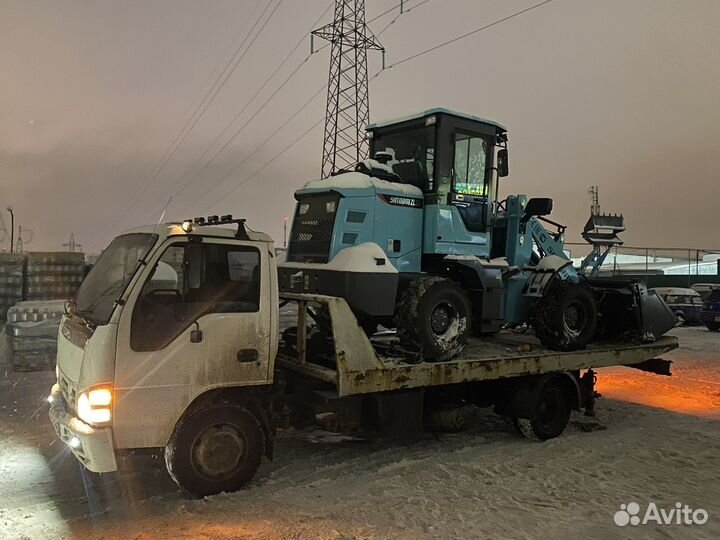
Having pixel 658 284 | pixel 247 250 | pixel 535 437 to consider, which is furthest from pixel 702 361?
pixel 658 284

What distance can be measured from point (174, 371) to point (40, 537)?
1.48 m

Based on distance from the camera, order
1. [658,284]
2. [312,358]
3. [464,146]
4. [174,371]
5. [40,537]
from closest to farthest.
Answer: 1. [40,537]
2. [174,371]
3. [312,358]
4. [464,146]
5. [658,284]

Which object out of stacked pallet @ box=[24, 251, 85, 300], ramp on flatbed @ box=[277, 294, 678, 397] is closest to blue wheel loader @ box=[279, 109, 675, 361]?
ramp on flatbed @ box=[277, 294, 678, 397]

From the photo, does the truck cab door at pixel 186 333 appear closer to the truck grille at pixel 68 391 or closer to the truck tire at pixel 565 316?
the truck grille at pixel 68 391

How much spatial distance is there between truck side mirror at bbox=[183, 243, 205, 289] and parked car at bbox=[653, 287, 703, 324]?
69.8 feet

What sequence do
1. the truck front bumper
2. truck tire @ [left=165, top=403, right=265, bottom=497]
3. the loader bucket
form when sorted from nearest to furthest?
the truck front bumper, truck tire @ [left=165, top=403, right=265, bottom=497], the loader bucket

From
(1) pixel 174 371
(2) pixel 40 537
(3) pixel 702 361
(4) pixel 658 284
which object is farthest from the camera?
(4) pixel 658 284

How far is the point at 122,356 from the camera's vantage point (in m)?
4.28

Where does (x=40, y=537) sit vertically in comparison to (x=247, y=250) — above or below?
below

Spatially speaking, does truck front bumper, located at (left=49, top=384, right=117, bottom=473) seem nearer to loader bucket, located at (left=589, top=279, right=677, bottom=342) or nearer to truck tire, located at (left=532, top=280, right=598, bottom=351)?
truck tire, located at (left=532, top=280, right=598, bottom=351)

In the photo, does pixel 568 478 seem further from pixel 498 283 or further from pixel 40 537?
pixel 40 537

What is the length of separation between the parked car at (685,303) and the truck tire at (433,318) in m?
18.5

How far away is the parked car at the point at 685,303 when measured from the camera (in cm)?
2166

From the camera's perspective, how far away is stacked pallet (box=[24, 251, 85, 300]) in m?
15.6
